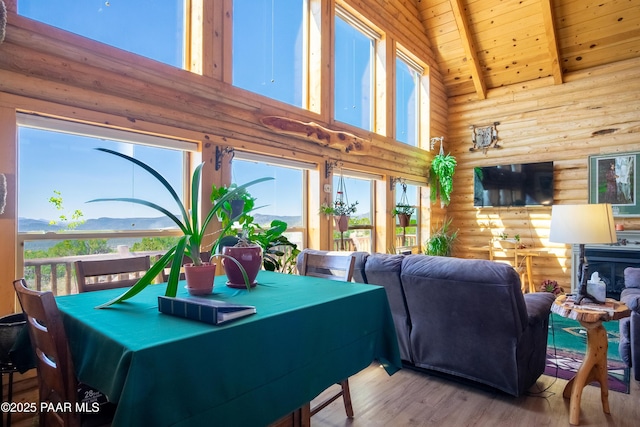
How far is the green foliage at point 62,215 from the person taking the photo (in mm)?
2633

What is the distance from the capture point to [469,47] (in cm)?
641

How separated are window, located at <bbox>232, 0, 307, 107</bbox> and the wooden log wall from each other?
13.7 ft

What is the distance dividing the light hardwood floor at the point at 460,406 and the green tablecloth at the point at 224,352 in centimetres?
87

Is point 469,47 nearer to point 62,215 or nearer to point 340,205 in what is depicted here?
point 340,205

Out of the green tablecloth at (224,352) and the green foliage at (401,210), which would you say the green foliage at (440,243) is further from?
the green tablecloth at (224,352)

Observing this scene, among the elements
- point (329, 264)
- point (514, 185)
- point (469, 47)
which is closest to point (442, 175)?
point (514, 185)

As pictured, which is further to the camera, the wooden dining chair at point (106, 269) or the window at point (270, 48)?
the window at point (270, 48)

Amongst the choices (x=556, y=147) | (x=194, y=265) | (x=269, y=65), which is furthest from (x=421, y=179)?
(x=194, y=265)

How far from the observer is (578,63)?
6.15 meters

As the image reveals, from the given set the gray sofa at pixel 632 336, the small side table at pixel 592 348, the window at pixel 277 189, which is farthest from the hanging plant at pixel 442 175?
the small side table at pixel 592 348

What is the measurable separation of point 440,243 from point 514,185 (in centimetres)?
166

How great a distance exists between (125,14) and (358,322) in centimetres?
302

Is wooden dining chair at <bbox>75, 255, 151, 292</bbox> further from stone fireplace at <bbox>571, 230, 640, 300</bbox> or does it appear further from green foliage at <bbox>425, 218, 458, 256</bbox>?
stone fireplace at <bbox>571, 230, 640, 300</bbox>

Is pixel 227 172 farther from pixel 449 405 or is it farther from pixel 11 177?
pixel 449 405
